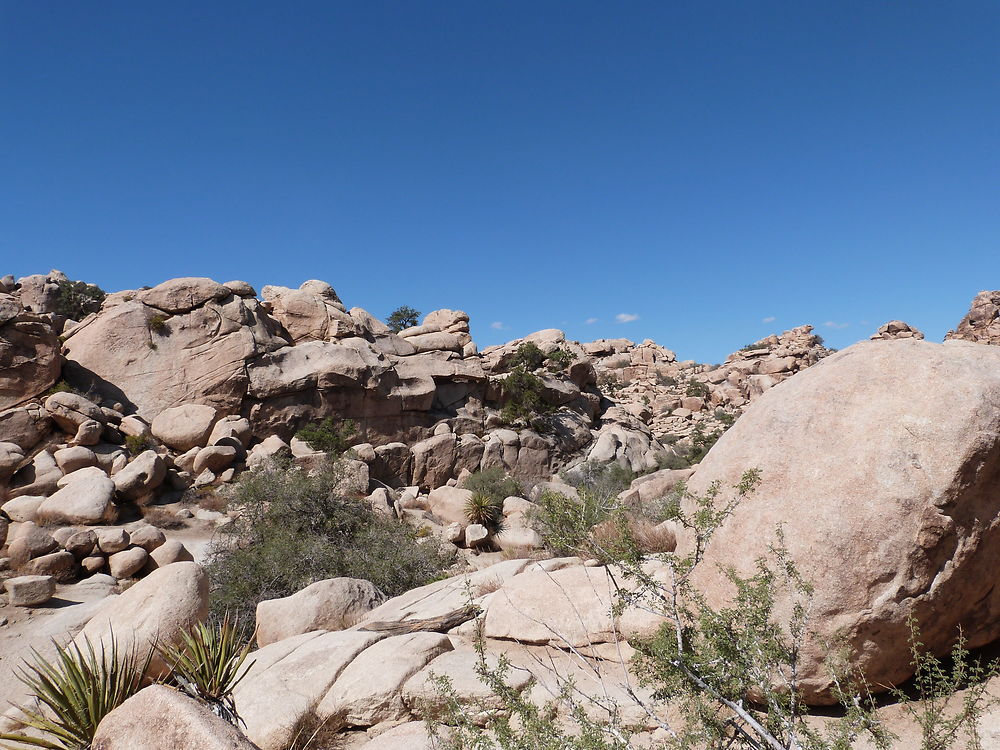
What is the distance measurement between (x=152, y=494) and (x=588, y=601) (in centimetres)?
1634

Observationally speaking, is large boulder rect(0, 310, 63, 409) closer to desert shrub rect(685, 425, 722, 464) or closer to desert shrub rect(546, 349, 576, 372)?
desert shrub rect(546, 349, 576, 372)

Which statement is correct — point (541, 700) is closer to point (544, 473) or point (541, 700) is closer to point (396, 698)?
point (396, 698)

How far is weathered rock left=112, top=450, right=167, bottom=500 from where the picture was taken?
16.8 m

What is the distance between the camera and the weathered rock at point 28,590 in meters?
10.7

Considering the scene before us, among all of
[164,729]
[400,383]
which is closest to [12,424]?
[400,383]

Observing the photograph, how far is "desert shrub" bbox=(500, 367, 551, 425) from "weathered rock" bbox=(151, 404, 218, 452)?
1282cm

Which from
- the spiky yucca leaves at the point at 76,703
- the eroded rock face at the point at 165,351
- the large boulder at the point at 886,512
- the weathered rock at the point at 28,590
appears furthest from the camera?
the eroded rock face at the point at 165,351

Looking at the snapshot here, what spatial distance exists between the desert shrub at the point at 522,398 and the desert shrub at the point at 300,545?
1111cm

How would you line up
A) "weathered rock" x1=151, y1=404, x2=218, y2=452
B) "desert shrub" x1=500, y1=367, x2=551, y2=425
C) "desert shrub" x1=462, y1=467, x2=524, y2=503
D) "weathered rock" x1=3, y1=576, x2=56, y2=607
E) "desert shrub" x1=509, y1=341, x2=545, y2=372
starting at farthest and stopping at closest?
1. "desert shrub" x1=509, y1=341, x2=545, y2=372
2. "desert shrub" x1=500, y1=367, x2=551, y2=425
3. "weathered rock" x1=151, y1=404, x2=218, y2=452
4. "desert shrub" x1=462, y1=467, x2=524, y2=503
5. "weathered rock" x1=3, y1=576, x2=56, y2=607

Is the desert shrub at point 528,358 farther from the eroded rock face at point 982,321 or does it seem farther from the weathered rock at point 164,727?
the weathered rock at point 164,727

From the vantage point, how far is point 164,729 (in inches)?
133

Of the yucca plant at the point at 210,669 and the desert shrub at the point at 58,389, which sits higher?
the desert shrub at the point at 58,389

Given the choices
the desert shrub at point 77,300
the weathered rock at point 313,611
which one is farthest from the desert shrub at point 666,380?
the weathered rock at point 313,611

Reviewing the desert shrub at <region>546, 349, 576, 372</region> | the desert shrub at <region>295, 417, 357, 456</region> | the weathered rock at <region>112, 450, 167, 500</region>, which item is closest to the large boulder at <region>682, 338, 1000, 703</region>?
the weathered rock at <region>112, 450, 167, 500</region>
